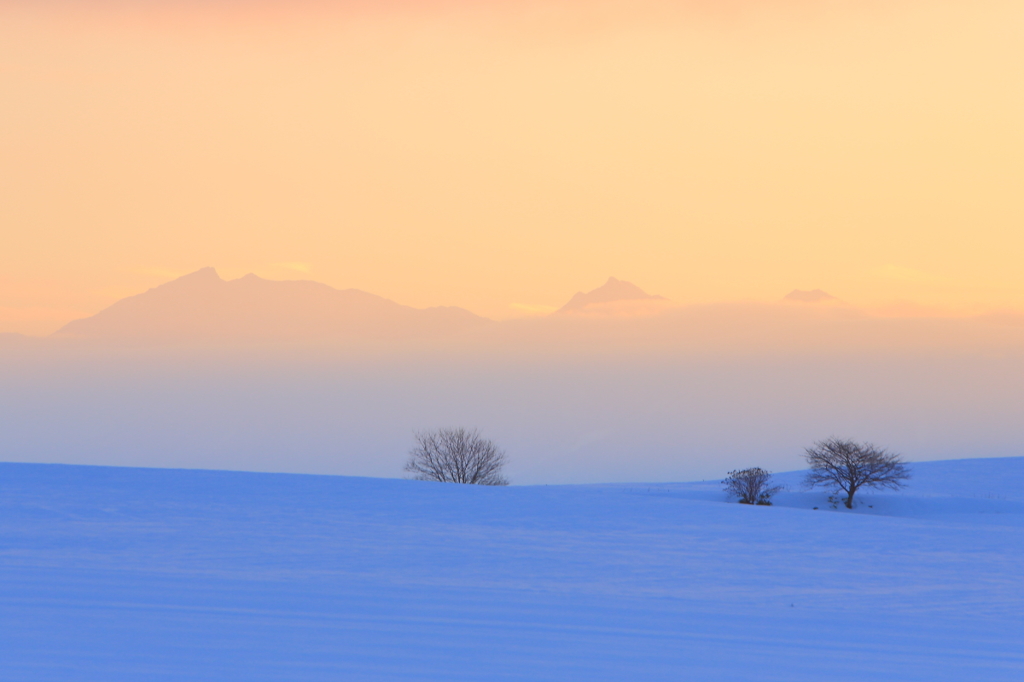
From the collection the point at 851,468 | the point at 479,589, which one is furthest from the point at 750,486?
the point at 479,589

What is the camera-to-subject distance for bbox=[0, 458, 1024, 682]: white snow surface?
1030 cm

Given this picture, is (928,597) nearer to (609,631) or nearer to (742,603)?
(742,603)

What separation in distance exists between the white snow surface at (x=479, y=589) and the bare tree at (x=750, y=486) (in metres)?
12.2

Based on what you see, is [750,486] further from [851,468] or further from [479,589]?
[479,589]

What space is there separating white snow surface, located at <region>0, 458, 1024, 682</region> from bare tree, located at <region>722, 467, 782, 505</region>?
12216 millimetres

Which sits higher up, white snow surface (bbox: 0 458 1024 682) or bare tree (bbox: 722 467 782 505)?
bare tree (bbox: 722 467 782 505)

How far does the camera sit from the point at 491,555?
20.4 metres

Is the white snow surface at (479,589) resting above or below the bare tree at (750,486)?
below

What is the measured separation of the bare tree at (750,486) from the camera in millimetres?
44594

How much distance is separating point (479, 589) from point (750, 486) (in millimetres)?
31982

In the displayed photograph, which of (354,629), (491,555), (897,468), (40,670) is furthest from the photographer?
(897,468)

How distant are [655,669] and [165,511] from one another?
20.6 metres

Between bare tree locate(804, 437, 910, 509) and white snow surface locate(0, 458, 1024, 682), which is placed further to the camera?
bare tree locate(804, 437, 910, 509)

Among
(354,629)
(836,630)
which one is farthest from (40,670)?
(836,630)
